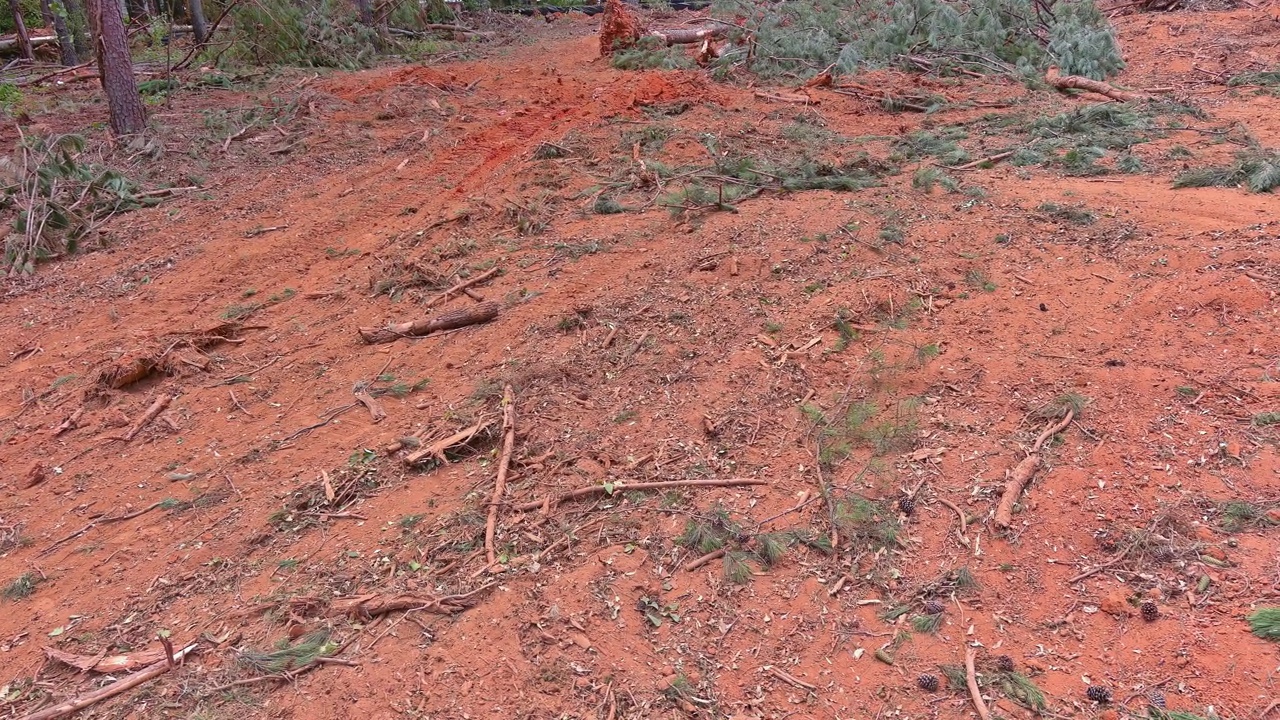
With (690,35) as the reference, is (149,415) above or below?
below

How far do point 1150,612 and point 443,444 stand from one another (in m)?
2.93

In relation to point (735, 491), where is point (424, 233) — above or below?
above

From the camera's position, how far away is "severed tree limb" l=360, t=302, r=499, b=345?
15.6 feet

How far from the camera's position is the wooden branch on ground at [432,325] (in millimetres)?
4742

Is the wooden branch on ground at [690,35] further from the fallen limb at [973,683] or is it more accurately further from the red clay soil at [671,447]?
the fallen limb at [973,683]

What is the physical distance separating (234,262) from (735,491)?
15.7 feet

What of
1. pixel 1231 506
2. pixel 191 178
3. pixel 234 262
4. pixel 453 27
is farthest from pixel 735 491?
pixel 453 27

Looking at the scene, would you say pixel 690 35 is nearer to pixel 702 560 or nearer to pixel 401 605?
pixel 702 560

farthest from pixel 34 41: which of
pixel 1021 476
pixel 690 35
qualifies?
pixel 1021 476

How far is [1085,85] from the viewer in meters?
8.39

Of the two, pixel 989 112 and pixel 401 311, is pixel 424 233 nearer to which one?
pixel 401 311

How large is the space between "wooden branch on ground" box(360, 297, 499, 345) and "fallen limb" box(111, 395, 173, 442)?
1.15 m

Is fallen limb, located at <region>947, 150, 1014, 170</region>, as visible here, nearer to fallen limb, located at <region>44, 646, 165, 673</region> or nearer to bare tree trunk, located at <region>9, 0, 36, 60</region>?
fallen limb, located at <region>44, 646, 165, 673</region>

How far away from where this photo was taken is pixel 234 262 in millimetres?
5996
